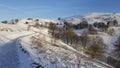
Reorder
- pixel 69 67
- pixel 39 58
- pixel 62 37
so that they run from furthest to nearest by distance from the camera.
Answer: 1. pixel 62 37
2. pixel 39 58
3. pixel 69 67

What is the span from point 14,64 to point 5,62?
1921 millimetres

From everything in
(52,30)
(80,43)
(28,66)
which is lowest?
(80,43)

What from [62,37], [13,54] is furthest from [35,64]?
[62,37]

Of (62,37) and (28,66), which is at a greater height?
(28,66)

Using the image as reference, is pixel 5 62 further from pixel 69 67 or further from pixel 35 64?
pixel 69 67

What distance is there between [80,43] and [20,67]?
121m

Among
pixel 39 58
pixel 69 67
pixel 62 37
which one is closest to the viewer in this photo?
pixel 69 67

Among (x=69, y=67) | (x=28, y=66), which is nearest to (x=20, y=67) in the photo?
(x=28, y=66)

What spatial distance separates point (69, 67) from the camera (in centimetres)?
2284

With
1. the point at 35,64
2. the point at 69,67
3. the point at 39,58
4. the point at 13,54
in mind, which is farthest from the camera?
the point at 13,54

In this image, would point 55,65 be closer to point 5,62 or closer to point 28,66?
point 28,66

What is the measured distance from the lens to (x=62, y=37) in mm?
138250

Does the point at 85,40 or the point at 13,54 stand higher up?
the point at 13,54

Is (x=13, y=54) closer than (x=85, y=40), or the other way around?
(x=13, y=54)
